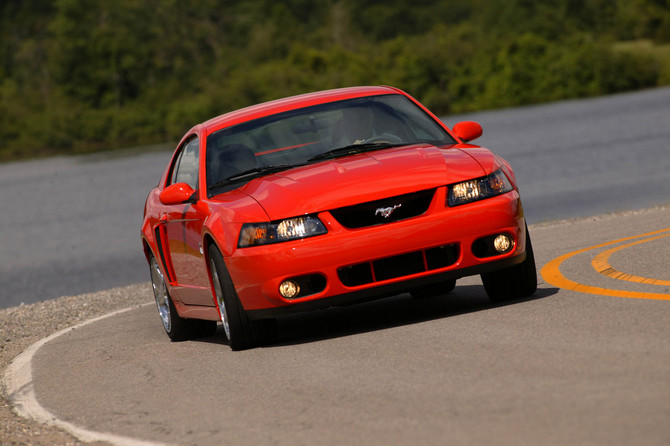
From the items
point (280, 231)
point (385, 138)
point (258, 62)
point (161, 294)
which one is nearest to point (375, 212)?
point (280, 231)

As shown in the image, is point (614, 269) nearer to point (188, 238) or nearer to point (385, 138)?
point (385, 138)

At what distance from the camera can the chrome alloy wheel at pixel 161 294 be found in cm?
986

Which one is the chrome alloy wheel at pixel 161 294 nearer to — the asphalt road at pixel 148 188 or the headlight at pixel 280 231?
the headlight at pixel 280 231

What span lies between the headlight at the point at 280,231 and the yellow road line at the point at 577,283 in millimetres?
1985

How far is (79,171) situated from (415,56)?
121 feet

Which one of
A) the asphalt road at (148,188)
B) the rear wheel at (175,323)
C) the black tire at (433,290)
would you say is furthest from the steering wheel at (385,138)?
the asphalt road at (148,188)

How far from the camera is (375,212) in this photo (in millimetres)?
7418

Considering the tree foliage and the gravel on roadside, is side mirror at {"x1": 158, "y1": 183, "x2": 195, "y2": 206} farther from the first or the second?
the tree foliage

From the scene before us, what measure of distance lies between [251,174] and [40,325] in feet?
20.3

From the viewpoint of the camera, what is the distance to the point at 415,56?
10294 centimetres

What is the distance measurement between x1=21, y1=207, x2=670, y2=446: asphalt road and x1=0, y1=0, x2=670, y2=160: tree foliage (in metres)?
86.5

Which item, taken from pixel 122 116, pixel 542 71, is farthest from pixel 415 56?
pixel 122 116

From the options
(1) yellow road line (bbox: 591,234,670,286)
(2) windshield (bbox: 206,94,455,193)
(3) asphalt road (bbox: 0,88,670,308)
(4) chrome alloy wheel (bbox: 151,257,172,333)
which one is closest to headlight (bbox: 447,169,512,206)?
(2) windshield (bbox: 206,94,455,193)

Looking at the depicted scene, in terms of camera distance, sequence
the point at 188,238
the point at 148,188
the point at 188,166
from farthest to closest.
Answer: the point at 148,188 < the point at 188,166 < the point at 188,238
